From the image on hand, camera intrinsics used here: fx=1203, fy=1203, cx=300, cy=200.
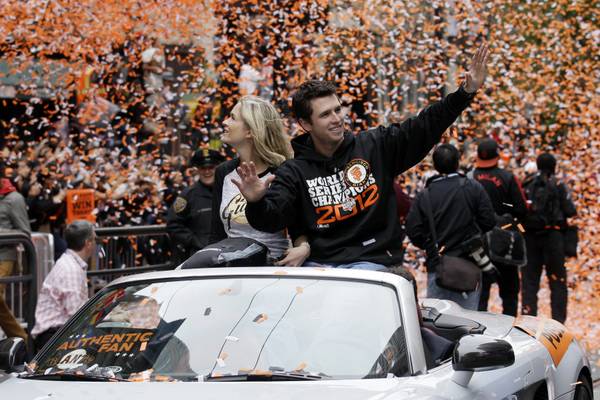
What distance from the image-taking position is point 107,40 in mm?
14617

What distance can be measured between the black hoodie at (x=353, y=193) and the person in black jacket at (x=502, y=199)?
15.6 ft

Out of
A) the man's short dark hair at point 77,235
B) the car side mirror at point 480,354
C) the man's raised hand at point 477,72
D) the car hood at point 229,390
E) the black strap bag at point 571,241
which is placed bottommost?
the black strap bag at point 571,241

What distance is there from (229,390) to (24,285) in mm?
6412

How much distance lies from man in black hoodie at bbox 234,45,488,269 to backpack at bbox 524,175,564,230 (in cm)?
627

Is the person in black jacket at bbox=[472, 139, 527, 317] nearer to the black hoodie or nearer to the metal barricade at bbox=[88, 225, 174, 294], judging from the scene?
the metal barricade at bbox=[88, 225, 174, 294]

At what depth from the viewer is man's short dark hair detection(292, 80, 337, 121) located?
228 inches

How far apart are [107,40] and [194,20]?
112cm

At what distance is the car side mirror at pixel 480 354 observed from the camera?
4.39 meters

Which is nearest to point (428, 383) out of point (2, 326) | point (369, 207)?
point (369, 207)

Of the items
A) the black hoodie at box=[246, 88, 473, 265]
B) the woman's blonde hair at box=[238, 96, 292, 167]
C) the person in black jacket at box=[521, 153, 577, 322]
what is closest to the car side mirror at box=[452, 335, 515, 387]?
the black hoodie at box=[246, 88, 473, 265]

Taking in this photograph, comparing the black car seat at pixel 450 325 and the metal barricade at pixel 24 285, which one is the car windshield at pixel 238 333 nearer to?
the black car seat at pixel 450 325

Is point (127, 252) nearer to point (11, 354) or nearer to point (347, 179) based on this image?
point (347, 179)

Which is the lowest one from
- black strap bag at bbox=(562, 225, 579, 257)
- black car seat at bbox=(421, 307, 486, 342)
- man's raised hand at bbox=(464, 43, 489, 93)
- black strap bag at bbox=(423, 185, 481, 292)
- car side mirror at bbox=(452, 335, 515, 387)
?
black strap bag at bbox=(562, 225, 579, 257)

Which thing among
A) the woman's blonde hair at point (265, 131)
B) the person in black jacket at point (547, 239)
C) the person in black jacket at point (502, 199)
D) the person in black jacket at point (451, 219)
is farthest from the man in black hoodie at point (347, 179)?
the person in black jacket at point (547, 239)
